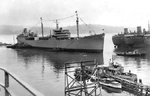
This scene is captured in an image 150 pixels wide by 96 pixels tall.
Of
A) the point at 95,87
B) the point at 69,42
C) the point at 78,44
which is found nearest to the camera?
the point at 95,87

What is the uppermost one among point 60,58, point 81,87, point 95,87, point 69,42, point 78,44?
point 69,42

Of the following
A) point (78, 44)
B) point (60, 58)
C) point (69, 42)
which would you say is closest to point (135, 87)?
point (60, 58)

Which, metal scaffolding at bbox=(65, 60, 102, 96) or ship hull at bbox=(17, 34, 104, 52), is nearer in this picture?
metal scaffolding at bbox=(65, 60, 102, 96)

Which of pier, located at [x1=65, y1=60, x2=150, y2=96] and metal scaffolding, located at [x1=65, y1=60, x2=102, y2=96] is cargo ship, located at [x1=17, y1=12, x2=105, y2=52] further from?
metal scaffolding, located at [x1=65, y1=60, x2=102, y2=96]

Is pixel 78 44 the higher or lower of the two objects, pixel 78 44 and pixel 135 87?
the higher

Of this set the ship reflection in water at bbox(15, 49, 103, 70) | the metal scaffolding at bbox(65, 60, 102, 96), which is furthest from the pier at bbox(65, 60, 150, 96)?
the ship reflection in water at bbox(15, 49, 103, 70)

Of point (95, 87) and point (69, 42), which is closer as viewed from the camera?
point (95, 87)

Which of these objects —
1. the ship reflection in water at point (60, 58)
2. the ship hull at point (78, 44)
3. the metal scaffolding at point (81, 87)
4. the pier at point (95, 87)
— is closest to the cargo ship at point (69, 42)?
the ship hull at point (78, 44)

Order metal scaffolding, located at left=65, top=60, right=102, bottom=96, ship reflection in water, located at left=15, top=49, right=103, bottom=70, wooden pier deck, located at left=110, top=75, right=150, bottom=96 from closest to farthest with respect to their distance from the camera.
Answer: metal scaffolding, located at left=65, top=60, right=102, bottom=96 < wooden pier deck, located at left=110, top=75, right=150, bottom=96 < ship reflection in water, located at left=15, top=49, right=103, bottom=70

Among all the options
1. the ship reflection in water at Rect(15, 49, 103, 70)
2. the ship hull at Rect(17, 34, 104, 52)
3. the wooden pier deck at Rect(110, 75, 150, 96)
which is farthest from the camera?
the ship hull at Rect(17, 34, 104, 52)

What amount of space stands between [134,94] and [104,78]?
715 cm

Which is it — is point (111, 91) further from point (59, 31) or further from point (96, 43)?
point (59, 31)

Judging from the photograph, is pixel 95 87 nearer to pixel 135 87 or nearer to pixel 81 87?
pixel 81 87

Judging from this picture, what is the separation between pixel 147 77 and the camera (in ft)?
127
